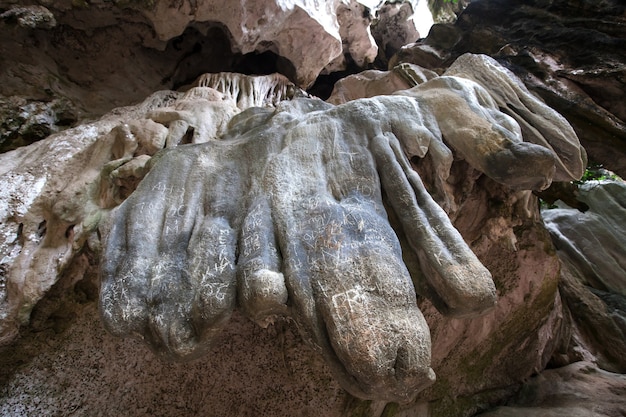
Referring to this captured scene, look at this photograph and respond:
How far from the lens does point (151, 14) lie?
3275 millimetres

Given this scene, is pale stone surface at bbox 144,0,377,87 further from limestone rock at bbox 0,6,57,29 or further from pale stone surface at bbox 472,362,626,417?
pale stone surface at bbox 472,362,626,417

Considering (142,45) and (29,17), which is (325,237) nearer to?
(29,17)

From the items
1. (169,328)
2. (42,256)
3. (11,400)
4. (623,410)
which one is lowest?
(623,410)

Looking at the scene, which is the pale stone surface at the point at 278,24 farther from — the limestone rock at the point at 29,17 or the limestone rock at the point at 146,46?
the limestone rock at the point at 29,17

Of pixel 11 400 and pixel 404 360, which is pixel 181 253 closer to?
pixel 404 360

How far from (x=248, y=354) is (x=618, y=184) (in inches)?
197

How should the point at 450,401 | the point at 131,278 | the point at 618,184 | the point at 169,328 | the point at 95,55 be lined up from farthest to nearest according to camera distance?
the point at 618,184, the point at 95,55, the point at 450,401, the point at 131,278, the point at 169,328

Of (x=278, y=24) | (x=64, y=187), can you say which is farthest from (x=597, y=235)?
(x=64, y=187)

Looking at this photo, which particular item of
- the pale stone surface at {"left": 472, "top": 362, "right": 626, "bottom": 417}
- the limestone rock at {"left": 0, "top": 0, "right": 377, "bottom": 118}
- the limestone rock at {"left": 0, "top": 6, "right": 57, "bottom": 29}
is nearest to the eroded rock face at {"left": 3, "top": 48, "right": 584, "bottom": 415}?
the pale stone surface at {"left": 472, "top": 362, "right": 626, "bottom": 417}

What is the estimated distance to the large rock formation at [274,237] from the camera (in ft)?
3.91

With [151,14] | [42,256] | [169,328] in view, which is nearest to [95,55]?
[151,14]

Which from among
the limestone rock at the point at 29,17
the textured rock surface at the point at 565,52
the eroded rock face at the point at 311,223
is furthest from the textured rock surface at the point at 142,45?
the textured rock surface at the point at 565,52

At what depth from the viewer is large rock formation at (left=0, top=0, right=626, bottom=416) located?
119cm

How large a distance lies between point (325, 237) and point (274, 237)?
184 mm
